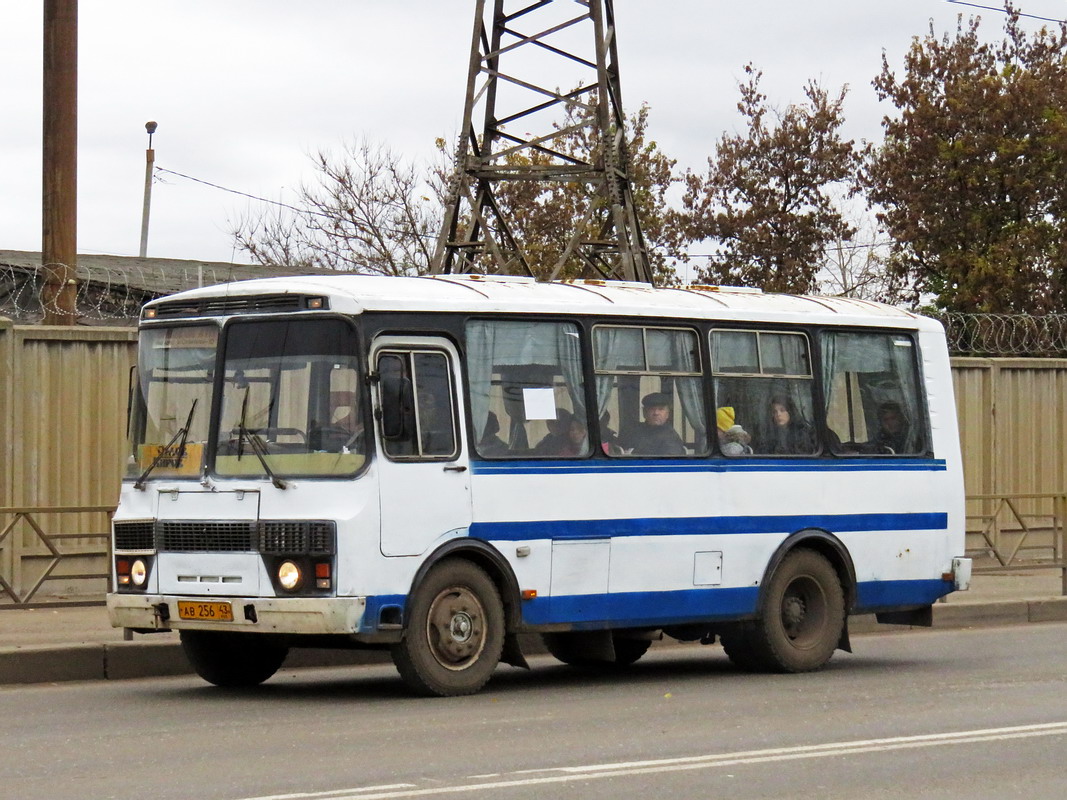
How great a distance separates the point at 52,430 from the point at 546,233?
89.8 ft

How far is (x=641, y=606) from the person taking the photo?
12.6m

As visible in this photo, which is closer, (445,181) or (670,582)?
(670,582)

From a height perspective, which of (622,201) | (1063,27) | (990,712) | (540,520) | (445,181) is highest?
(1063,27)

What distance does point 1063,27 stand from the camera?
4231 centimetres

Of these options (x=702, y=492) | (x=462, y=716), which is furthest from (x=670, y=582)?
(x=462, y=716)

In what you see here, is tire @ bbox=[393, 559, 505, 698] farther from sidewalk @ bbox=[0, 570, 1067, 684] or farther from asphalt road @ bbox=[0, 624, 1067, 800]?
sidewalk @ bbox=[0, 570, 1067, 684]

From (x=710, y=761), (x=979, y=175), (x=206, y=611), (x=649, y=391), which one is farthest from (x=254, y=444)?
(x=979, y=175)

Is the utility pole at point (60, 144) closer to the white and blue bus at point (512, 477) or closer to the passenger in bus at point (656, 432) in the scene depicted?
the white and blue bus at point (512, 477)

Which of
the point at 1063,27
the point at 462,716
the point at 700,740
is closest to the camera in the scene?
the point at 700,740

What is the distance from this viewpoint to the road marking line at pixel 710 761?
7.76 meters

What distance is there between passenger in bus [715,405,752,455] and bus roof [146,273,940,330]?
0.71 meters

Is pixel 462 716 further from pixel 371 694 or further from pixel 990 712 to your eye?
pixel 990 712

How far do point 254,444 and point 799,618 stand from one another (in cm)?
470

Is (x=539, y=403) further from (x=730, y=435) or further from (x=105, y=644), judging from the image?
(x=105, y=644)
